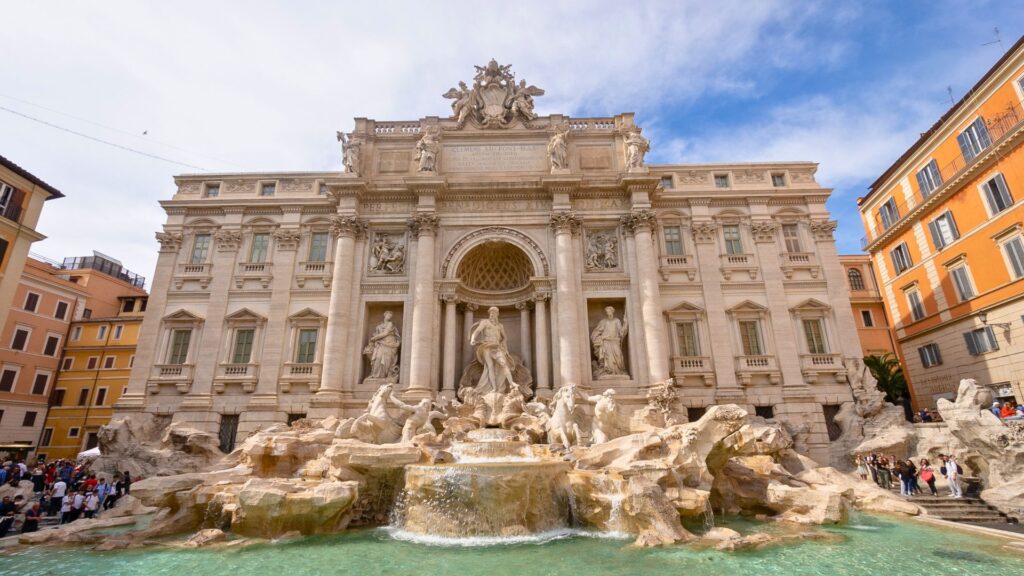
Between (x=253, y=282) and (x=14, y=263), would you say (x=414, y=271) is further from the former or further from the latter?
(x=14, y=263)

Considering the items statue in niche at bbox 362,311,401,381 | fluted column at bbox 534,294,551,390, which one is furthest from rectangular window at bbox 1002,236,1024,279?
statue in niche at bbox 362,311,401,381

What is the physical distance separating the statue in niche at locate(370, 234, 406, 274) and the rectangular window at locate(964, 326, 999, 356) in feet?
80.5

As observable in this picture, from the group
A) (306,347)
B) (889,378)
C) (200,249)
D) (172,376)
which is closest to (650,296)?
(306,347)

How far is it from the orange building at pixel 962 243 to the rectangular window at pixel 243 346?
30738mm

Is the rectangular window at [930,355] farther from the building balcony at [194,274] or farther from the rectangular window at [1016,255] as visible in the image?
the building balcony at [194,274]

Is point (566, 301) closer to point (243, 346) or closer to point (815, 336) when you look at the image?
point (815, 336)

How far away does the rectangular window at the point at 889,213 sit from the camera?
2515 cm

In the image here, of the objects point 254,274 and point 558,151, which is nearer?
point 254,274

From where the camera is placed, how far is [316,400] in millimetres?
18609

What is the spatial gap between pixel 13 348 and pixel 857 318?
5334cm

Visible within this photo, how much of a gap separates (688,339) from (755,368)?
2880mm

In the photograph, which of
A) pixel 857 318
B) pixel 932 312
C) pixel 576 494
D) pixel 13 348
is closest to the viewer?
pixel 576 494

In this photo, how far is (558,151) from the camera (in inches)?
869

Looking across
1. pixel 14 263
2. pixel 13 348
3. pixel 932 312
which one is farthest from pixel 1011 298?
pixel 13 348
